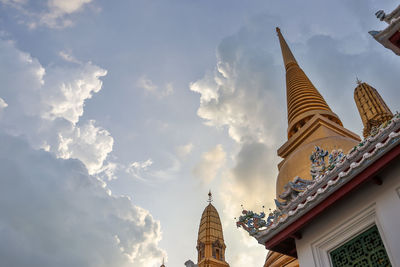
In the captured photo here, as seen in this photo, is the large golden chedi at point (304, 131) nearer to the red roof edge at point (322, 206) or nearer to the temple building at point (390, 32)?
the red roof edge at point (322, 206)

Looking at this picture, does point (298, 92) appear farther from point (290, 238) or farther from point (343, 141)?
point (290, 238)

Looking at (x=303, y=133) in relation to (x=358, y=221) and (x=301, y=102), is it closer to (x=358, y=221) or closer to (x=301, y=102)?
(x=301, y=102)

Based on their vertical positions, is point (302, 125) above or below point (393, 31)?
above

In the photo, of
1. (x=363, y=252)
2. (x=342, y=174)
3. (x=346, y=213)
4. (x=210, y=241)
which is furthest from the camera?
(x=210, y=241)

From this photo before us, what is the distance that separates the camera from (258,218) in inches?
299

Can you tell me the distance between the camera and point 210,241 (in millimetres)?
29656

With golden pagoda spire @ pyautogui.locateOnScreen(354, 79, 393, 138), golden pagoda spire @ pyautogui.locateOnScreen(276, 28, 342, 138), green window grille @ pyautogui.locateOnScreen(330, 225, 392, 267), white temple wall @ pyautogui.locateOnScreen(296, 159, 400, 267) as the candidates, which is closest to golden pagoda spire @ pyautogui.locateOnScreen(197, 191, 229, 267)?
golden pagoda spire @ pyautogui.locateOnScreen(276, 28, 342, 138)

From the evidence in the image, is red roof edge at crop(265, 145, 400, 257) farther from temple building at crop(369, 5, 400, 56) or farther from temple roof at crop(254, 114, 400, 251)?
temple building at crop(369, 5, 400, 56)

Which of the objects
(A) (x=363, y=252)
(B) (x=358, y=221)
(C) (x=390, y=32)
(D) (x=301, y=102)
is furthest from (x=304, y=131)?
(A) (x=363, y=252)

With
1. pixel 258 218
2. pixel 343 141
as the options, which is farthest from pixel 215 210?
pixel 258 218

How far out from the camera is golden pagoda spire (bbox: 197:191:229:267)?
28266 mm

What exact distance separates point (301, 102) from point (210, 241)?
1417 cm

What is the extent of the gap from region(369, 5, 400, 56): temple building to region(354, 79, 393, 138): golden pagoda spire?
15.7 meters

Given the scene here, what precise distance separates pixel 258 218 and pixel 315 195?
1.48 m
